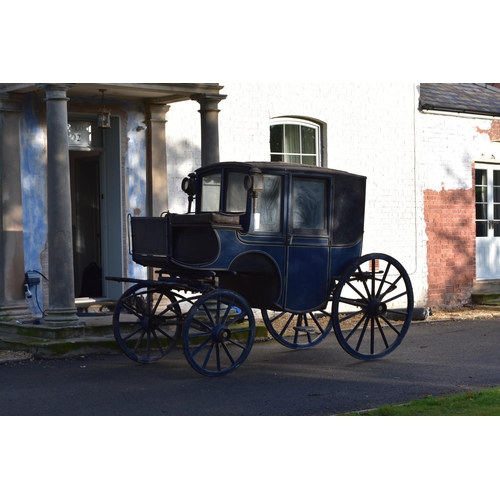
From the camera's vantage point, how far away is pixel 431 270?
1678 cm

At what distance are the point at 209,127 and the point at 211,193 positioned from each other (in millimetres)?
2233

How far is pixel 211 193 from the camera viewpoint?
10.6 m

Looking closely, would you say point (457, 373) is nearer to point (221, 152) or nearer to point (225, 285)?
point (225, 285)

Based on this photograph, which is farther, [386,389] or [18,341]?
[18,341]

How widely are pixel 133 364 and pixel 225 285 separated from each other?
1356 mm

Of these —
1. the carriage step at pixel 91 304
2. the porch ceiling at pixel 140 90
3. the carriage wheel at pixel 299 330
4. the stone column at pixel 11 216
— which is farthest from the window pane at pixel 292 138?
the stone column at pixel 11 216

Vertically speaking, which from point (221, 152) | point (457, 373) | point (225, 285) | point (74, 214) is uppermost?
point (221, 152)

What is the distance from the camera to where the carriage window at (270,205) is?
970 centimetres

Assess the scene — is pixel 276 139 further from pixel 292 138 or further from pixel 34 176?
pixel 34 176

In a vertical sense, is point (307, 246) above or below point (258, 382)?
above

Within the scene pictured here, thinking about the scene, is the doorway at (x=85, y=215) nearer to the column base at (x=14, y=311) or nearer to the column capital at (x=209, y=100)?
the column base at (x=14, y=311)

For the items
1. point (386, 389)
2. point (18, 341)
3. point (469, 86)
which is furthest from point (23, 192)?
point (469, 86)

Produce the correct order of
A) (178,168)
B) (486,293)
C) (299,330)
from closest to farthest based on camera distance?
(299,330) → (178,168) → (486,293)

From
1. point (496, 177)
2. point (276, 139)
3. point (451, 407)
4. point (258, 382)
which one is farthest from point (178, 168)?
point (496, 177)
